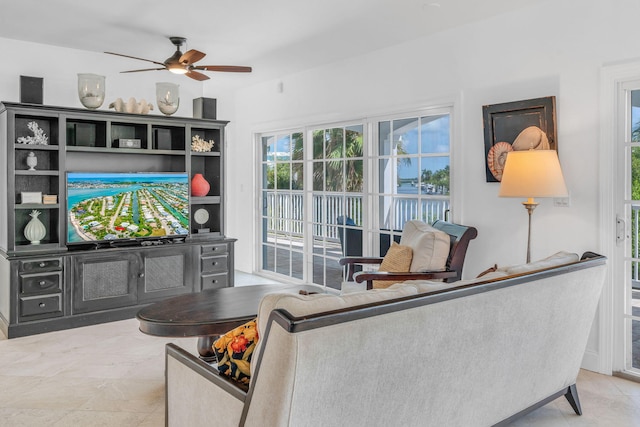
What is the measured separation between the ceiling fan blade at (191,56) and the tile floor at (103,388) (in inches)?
88.7

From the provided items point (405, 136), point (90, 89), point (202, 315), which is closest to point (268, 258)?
point (405, 136)

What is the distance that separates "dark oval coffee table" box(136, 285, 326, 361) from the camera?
276cm

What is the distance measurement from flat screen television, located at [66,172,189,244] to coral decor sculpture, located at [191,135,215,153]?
0.38 m

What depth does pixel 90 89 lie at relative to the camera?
458 centimetres

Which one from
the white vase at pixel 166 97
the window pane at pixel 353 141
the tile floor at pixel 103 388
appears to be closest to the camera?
the tile floor at pixel 103 388

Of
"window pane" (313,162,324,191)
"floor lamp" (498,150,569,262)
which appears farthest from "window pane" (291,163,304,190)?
"floor lamp" (498,150,569,262)

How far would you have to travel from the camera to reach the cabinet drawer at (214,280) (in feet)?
17.3

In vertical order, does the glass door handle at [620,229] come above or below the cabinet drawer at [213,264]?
above

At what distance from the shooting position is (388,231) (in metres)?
4.90

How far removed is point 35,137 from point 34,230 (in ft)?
2.72

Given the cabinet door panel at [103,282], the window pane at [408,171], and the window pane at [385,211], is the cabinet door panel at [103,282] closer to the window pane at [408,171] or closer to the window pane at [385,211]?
the window pane at [385,211]

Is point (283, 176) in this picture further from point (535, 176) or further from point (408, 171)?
point (535, 176)

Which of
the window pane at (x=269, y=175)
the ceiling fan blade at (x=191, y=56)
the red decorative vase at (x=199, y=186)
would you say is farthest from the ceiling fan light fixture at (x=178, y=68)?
the window pane at (x=269, y=175)

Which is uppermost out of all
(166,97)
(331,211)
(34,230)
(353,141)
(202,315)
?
(166,97)
